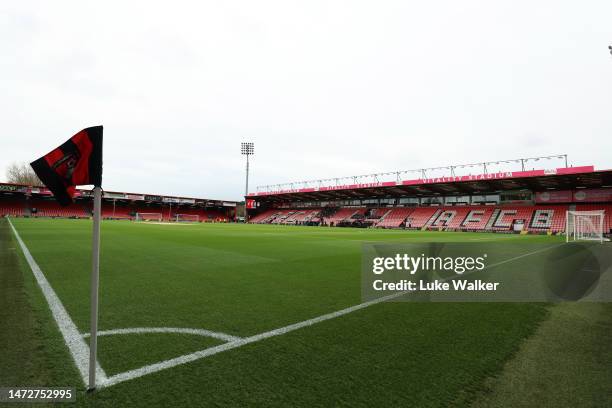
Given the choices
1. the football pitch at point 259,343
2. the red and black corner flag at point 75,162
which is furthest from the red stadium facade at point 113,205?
the red and black corner flag at point 75,162

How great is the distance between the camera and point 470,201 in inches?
2024

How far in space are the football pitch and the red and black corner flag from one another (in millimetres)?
1589

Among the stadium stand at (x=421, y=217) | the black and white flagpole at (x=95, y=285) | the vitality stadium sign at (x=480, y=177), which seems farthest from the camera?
the stadium stand at (x=421, y=217)

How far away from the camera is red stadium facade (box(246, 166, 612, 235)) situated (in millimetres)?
39156

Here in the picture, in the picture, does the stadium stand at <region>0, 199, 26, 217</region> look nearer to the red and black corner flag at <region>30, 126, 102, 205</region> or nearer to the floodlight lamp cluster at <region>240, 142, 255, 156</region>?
the floodlight lamp cluster at <region>240, 142, 255, 156</region>

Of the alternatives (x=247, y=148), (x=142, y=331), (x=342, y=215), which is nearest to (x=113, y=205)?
(x=247, y=148)

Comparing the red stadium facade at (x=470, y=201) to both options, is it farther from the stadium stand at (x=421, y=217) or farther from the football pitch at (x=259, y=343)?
the football pitch at (x=259, y=343)

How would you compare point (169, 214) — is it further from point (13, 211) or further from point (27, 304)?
point (27, 304)

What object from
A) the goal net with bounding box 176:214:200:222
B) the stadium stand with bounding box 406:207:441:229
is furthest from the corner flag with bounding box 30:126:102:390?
the goal net with bounding box 176:214:200:222

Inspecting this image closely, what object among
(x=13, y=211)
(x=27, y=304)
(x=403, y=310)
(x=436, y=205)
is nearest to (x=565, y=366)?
(x=403, y=310)

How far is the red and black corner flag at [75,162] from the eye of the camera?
8.16 ft

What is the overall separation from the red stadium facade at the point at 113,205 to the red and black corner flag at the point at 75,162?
57831 mm

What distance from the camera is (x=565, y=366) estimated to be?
9.37 feet

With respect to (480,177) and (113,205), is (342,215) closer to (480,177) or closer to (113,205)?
(480,177)
